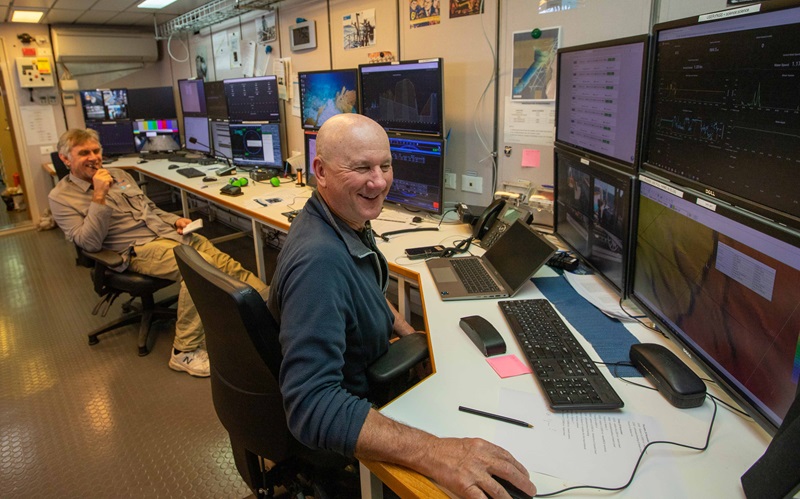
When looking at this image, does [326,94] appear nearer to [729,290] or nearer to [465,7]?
[465,7]

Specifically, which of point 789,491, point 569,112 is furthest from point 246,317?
point 569,112

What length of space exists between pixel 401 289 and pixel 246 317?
1.02 meters

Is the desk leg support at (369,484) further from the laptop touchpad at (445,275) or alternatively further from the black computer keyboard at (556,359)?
the laptop touchpad at (445,275)

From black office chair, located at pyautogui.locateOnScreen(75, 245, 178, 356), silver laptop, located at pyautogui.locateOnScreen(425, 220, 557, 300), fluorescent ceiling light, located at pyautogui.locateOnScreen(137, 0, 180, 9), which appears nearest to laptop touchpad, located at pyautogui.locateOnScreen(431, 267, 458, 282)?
silver laptop, located at pyautogui.locateOnScreen(425, 220, 557, 300)

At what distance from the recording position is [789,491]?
0.69 meters

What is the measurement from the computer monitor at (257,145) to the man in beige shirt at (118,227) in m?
1.17

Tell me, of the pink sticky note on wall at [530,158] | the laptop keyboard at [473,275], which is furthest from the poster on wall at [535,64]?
the laptop keyboard at [473,275]

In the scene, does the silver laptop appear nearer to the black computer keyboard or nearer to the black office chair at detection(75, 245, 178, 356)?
the black computer keyboard

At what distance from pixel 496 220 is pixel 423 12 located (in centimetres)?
128

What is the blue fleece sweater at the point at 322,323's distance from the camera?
3.22 feet

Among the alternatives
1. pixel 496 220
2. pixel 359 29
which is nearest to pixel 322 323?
pixel 496 220

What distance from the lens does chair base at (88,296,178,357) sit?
2815mm

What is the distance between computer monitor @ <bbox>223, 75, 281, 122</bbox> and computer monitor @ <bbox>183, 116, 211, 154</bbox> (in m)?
0.79

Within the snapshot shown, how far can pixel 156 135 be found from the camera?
5320 millimetres
